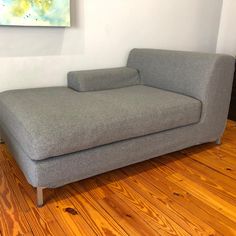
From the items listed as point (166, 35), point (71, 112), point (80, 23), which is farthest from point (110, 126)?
point (166, 35)

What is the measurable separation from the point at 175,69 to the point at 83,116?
3.16 feet

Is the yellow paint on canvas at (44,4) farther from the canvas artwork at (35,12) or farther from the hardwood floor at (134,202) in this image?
the hardwood floor at (134,202)

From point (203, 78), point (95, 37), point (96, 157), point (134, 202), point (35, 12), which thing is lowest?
point (134, 202)

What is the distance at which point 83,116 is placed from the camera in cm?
141

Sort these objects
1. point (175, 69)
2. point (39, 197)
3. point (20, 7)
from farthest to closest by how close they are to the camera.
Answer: point (175, 69) → point (20, 7) → point (39, 197)

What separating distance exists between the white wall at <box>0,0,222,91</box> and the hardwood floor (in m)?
0.70

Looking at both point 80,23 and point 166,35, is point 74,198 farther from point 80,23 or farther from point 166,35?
point 166,35

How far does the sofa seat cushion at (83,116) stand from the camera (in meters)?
1.27

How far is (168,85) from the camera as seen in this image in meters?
2.11

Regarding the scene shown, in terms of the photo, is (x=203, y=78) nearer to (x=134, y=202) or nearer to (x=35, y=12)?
(x=134, y=202)

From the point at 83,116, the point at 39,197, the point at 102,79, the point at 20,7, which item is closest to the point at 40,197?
the point at 39,197

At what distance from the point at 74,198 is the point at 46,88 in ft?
3.01

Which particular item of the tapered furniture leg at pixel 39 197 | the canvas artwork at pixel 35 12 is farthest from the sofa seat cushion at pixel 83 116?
the canvas artwork at pixel 35 12

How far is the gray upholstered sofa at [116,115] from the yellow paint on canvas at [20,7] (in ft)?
1.74
